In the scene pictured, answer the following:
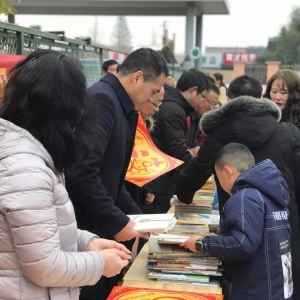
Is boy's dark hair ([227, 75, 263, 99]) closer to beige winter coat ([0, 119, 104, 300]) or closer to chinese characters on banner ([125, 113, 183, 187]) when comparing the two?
chinese characters on banner ([125, 113, 183, 187])

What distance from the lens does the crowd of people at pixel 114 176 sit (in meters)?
1.29

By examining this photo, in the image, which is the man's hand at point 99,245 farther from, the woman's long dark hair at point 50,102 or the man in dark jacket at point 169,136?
the man in dark jacket at point 169,136

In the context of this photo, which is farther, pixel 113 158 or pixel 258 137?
pixel 258 137

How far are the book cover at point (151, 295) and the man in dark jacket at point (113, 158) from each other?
282mm

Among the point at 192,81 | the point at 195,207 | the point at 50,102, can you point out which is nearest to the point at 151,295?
the point at 50,102

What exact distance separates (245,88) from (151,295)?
191 centimetres

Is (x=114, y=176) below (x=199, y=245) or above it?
above

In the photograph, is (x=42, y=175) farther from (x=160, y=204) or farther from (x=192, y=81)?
(x=192, y=81)

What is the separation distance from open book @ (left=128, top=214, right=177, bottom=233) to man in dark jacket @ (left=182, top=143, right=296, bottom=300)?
0.51ft

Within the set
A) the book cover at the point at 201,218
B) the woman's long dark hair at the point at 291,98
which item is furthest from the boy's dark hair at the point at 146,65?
the woman's long dark hair at the point at 291,98

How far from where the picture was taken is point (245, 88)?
3.48 meters

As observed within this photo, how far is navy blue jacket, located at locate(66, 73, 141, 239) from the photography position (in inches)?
85.5

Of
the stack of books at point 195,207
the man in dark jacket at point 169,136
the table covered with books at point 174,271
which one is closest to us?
the table covered with books at point 174,271

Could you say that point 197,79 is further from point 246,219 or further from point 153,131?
point 246,219
